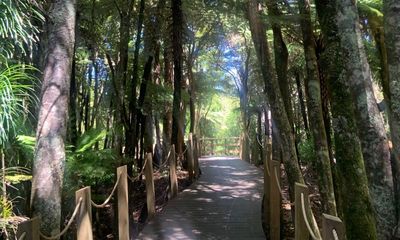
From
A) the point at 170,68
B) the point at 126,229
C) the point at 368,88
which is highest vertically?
the point at 170,68

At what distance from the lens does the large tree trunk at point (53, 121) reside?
4.06 m

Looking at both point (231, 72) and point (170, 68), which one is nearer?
point (170, 68)

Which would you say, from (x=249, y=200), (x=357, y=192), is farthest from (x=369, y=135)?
(x=249, y=200)

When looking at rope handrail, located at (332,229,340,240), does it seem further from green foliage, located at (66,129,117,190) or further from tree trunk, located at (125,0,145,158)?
tree trunk, located at (125,0,145,158)

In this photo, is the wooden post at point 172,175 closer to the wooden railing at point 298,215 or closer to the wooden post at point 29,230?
the wooden railing at point 298,215

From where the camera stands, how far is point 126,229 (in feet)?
20.1

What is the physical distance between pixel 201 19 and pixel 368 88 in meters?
12.6

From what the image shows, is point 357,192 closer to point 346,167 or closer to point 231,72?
point 346,167

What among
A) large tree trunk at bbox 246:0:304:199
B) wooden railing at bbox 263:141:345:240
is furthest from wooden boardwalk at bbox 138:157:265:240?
large tree trunk at bbox 246:0:304:199

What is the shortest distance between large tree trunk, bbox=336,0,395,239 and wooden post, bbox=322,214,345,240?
1084 mm

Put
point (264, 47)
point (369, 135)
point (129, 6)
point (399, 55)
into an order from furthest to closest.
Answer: point (129, 6) → point (264, 47) → point (369, 135) → point (399, 55)

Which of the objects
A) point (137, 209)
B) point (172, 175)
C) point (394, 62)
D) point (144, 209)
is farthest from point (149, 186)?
point (394, 62)

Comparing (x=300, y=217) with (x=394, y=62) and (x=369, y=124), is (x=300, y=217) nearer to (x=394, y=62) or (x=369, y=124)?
(x=369, y=124)

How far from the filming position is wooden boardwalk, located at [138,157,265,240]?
6.75 m
